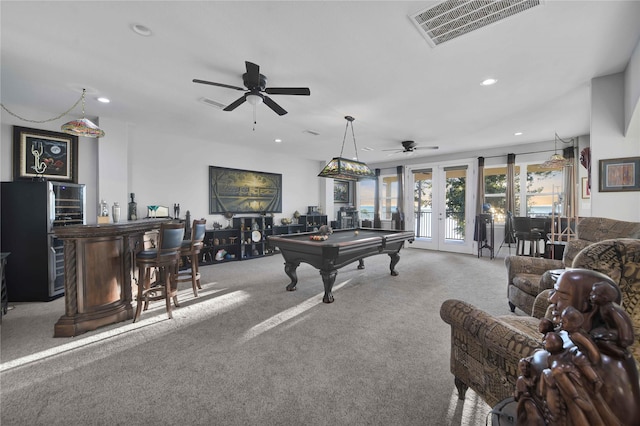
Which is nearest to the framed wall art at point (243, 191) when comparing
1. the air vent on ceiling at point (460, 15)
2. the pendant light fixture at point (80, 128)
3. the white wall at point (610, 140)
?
the pendant light fixture at point (80, 128)

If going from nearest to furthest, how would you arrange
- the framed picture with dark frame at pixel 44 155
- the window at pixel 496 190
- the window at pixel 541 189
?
the framed picture with dark frame at pixel 44 155, the window at pixel 541 189, the window at pixel 496 190

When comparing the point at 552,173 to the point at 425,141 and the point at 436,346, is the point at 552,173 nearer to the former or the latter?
the point at 425,141

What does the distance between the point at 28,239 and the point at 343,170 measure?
4.44 meters

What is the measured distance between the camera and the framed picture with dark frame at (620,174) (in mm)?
2875

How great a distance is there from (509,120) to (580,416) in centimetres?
517

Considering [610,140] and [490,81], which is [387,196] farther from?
[610,140]

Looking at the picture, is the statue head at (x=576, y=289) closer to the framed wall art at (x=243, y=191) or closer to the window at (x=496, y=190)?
the framed wall art at (x=243, y=191)

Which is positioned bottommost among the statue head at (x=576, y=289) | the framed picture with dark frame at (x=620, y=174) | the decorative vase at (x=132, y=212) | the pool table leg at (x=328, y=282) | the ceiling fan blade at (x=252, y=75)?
the pool table leg at (x=328, y=282)

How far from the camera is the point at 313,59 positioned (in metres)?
2.70

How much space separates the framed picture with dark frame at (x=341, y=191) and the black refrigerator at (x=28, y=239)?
6831 millimetres

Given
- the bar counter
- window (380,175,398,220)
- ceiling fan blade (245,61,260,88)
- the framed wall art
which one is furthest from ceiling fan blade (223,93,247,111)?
window (380,175,398,220)

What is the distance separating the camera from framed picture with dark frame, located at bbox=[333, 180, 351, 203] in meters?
9.03

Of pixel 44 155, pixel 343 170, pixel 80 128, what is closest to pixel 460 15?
pixel 343 170

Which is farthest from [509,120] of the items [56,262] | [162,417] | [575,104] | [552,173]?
[56,262]
